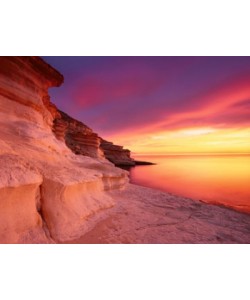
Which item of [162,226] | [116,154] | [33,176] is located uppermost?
[116,154]

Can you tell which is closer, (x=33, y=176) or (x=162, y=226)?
(x=33, y=176)

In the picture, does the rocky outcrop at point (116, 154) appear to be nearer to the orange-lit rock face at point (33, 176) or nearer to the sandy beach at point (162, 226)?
the orange-lit rock face at point (33, 176)

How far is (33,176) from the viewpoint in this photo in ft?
9.43

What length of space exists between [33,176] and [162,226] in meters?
2.59

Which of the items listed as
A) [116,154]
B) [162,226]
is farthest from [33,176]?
[116,154]

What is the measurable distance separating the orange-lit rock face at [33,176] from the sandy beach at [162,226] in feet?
1.12

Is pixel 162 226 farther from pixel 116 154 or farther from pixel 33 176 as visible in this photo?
pixel 116 154

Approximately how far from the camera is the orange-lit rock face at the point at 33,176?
8.40ft

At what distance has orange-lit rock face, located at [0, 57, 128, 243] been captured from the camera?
8.40 ft

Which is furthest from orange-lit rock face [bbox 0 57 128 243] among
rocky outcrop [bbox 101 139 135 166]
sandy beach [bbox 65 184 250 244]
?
rocky outcrop [bbox 101 139 135 166]

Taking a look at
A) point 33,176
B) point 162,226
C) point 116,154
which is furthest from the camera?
point 116,154

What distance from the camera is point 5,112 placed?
396 centimetres

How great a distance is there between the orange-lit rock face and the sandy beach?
34 centimetres

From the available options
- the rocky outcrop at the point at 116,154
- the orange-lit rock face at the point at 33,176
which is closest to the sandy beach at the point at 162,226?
the orange-lit rock face at the point at 33,176
